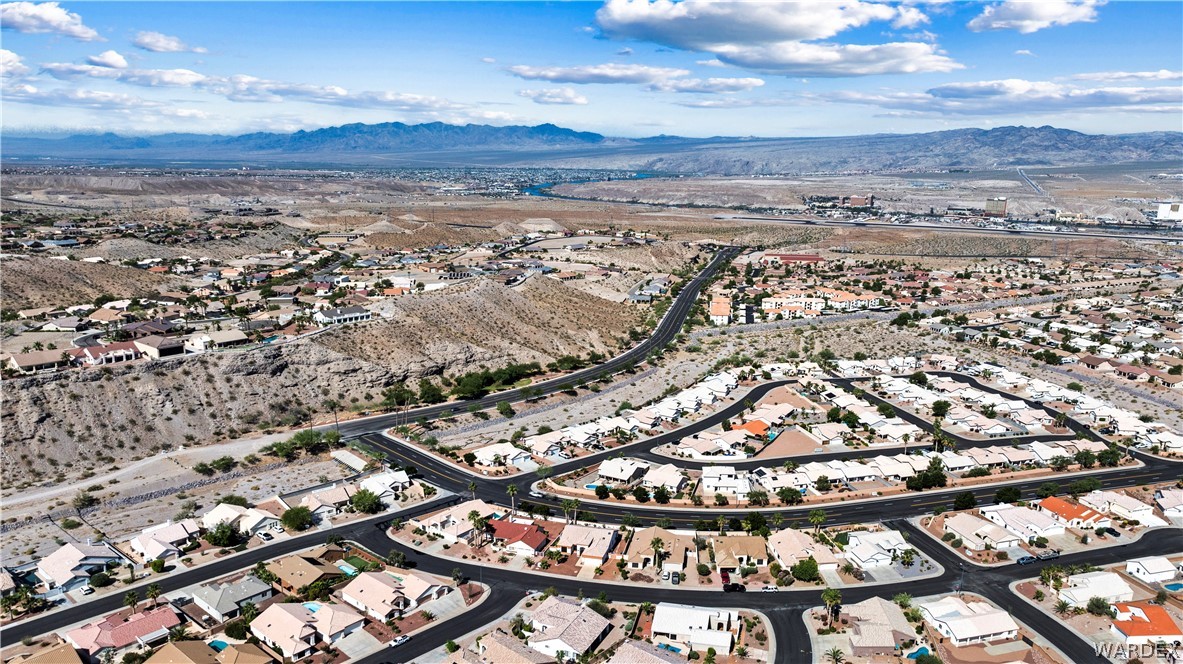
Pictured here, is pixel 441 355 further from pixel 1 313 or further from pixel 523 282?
pixel 1 313

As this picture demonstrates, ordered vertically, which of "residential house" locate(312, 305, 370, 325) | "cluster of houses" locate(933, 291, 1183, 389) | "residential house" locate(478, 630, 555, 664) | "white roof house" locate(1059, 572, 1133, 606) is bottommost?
"residential house" locate(478, 630, 555, 664)

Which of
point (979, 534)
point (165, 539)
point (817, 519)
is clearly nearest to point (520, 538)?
point (817, 519)

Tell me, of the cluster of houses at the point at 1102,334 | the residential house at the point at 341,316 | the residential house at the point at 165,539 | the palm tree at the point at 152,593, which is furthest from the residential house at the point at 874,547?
the residential house at the point at 341,316

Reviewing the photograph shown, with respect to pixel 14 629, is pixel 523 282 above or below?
above

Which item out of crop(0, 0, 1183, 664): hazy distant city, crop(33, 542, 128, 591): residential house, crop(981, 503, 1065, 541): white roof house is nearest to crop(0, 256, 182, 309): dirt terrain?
crop(0, 0, 1183, 664): hazy distant city

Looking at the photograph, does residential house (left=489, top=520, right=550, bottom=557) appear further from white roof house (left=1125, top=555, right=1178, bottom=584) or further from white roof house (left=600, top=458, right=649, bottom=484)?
white roof house (left=1125, top=555, right=1178, bottom=584)

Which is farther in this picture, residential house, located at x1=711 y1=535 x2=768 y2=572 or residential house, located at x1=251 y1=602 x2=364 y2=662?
residential house, located at x1=711 y1=535 x2=768 y2=572

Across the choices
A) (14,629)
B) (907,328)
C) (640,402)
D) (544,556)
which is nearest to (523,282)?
(640,402)
